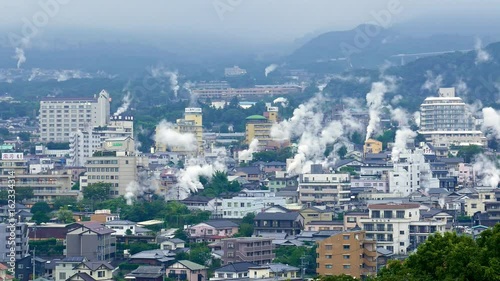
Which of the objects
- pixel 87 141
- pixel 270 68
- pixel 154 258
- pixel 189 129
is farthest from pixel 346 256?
pixel 270 68

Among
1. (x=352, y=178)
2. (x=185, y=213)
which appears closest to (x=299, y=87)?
(x=352, y=178)

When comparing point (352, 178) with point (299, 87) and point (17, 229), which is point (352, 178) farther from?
point (299, 87)

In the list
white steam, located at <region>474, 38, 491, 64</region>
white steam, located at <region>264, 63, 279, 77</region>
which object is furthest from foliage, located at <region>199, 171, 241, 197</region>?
white steam, located at <region>264, 63, 279, 77</region>

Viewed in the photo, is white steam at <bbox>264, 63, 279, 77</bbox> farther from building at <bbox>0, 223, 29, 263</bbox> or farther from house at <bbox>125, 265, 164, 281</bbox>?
house at <bbox>125, 265, 164, 281</bbox>

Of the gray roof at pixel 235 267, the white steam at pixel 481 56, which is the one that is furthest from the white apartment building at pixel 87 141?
the white steam at pixel 481 56

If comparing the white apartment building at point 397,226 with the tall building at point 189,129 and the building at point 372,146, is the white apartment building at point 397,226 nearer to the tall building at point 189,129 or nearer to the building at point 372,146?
the building at point 372,146
